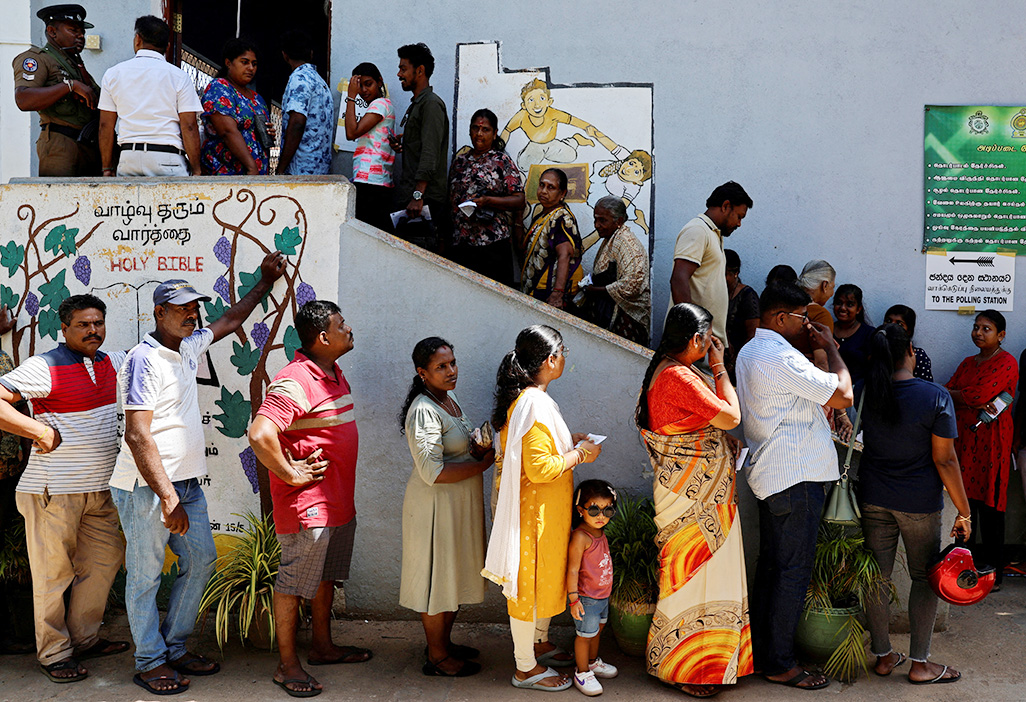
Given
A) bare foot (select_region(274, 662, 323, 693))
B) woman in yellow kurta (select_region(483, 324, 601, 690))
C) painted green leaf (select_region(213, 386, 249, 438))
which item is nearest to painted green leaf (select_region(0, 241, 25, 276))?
painted green leaf (select_region(213, 386, 249, 438))

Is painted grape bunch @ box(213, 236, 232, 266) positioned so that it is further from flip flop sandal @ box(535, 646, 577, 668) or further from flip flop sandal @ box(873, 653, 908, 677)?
flip flop sandal @ box(873, 653, 908, 677)

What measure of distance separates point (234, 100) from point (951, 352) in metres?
5.28

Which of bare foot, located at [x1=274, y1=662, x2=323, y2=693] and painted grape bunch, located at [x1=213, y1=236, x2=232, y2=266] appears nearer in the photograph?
bare foot, located at [x1=274, y1=662, x2=323, y2=693]

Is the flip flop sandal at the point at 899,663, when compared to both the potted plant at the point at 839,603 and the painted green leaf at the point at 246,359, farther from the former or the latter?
the painted green leaf at the point at 246,359

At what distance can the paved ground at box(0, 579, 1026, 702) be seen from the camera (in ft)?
13.5

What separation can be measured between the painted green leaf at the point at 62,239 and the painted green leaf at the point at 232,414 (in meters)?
1.28

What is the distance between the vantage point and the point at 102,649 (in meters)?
4.57

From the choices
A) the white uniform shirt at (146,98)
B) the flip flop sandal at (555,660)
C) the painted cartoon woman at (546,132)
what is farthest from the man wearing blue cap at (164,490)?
the painted cartoon woman at (546,132)

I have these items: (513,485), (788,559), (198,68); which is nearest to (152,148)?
(198,68)

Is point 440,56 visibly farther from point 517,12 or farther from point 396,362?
point 396,362

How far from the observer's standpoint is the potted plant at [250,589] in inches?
179

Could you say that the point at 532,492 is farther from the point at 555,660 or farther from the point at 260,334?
the point at 260,334

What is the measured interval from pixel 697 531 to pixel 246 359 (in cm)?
276

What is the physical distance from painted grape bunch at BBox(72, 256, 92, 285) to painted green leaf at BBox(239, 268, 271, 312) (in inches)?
37.2
